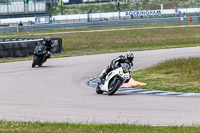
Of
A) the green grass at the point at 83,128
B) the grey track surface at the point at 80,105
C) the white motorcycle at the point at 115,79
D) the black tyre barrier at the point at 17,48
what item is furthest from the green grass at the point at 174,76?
the black tyre barrier at the point at 17,48

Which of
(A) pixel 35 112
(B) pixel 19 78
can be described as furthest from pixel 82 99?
(B) pixel 19 78

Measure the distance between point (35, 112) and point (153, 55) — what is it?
1568 centimetres

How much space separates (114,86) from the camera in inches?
454

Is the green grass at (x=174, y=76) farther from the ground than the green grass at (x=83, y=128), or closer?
closer

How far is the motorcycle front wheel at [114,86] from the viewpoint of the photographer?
37.4 feet

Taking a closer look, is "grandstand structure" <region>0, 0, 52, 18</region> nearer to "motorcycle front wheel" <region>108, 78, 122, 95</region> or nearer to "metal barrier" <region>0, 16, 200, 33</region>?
"metal barrier" <region>0, 16, 200, 33</region>

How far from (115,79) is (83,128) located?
4.44 metres

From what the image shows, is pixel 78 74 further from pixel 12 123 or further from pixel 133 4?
pixel 133 4

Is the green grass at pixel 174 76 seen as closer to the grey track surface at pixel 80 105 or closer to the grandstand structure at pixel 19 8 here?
the grey track surface at pixel 80 105

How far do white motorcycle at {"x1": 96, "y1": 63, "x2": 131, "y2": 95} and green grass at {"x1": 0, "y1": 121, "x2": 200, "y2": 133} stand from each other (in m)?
4.05


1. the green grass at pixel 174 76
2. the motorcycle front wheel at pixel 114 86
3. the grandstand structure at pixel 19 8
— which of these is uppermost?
the grandstand structure at pixel 19 8

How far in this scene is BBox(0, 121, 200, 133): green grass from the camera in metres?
6.82

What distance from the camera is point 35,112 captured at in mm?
8961

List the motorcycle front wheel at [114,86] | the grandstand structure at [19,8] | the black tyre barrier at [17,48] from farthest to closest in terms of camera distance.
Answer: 1. the grandstand structure at [19,8]
2. the black tyre barrier at [17,48]
3. the motorcycle front wheel at [114,86]
